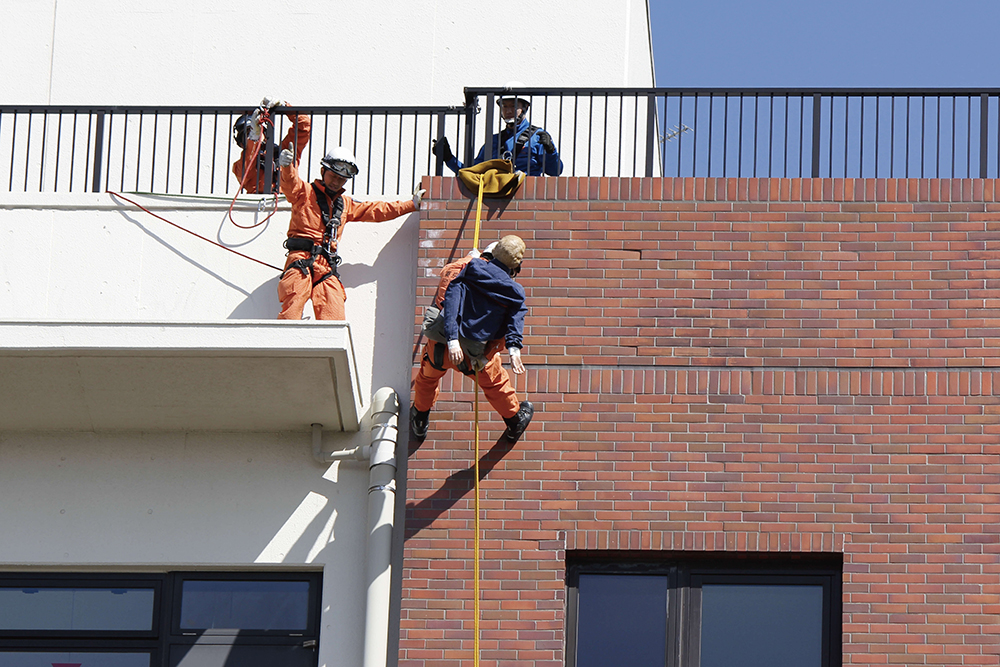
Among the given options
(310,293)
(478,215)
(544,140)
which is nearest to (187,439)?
(310,293)

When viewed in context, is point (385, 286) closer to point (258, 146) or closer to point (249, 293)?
point (249, 293)

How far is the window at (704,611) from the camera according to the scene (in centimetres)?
1281

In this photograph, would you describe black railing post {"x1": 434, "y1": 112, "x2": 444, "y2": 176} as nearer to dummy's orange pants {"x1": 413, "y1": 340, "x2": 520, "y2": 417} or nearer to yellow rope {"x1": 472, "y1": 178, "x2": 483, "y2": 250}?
yellow rope {"x1": 472, "y1": 178, "x2": 483, "y2": 250}

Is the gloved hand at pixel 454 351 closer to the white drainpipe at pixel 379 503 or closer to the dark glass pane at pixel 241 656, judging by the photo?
the white drainpipe at pixel 379 503

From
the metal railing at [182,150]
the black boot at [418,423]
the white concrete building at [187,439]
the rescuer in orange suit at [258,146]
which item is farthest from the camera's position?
the metal railing at [182,150]

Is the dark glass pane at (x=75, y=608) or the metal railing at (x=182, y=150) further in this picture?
the metal railing at (x=182, y=150)

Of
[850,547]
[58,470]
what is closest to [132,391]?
[58,470]

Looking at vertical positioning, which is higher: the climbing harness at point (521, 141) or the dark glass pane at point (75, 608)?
the climbing harness at point (521, 141)

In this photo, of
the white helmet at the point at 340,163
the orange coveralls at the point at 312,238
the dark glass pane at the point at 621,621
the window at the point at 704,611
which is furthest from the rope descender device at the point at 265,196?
the dark glass pane at the point at 621,621

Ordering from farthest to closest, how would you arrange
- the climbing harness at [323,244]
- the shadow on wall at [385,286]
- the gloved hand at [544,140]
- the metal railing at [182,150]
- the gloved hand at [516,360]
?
the metal railing at [182,150]
the gloved hand at [544,140]
the shadow on wall at [385,286]
the climbing harness at [323,244]
the gloved hand at [516,360]

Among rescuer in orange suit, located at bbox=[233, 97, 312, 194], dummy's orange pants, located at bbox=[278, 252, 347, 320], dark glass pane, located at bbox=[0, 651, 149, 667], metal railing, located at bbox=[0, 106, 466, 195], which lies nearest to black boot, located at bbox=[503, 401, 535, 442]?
dummy's orange pants, located at bbox=[278, 252, 347, 320]

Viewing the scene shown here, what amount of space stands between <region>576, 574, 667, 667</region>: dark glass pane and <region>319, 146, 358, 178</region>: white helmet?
3680mm

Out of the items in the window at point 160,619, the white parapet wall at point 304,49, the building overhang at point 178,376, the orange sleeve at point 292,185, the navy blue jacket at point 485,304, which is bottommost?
the window at point 160,619

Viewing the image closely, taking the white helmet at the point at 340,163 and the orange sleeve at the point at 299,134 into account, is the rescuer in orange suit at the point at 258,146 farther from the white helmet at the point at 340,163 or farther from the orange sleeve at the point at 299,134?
the white helmet at the point at 340,163
